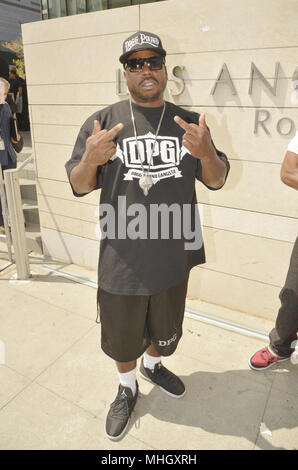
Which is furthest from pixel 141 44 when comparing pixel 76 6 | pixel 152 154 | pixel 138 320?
pixel 76 6

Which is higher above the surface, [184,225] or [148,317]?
[184,225]

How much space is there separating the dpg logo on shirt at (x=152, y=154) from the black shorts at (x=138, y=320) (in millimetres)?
695

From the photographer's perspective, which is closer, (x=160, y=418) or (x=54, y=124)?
(x=160, y=418)

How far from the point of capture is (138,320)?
201 centimetres

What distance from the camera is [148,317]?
2105 millimetres

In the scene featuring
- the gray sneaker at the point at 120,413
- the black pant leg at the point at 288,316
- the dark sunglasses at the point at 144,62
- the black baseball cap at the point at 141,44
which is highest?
the black baseball cap at the point at 141,44

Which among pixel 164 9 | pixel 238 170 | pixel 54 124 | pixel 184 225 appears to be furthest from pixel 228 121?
pixel 54 124

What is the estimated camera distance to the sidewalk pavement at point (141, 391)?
2098 millimetres

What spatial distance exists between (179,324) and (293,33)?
227 centimetres

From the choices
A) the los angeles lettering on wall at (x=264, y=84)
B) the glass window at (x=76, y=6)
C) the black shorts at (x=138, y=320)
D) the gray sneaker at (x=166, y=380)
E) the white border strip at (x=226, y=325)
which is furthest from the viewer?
the glass window at (x=76, y=6)

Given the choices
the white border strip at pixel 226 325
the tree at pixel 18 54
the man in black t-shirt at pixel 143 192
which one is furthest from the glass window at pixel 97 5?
the white border strip at pixel 226 325

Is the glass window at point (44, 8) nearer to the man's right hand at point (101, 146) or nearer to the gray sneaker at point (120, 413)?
the man's right hand at point (101, 146)

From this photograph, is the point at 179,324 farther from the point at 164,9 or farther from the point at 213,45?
the point at 164,9

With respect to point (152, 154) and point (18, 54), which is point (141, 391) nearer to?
point (152, 154)
